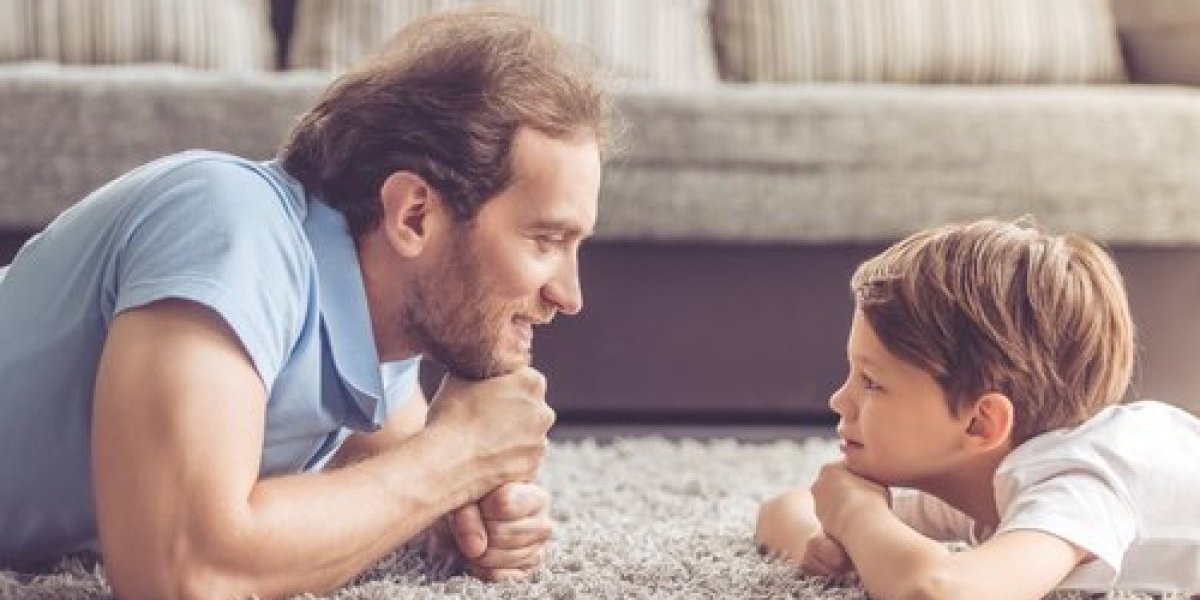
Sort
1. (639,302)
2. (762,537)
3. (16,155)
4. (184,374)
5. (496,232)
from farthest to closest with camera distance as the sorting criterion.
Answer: (639,302)
(16,155)
(762,537)
(496,232)
(184,374)

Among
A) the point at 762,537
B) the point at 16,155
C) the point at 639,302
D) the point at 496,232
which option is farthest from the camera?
the point at 639,302

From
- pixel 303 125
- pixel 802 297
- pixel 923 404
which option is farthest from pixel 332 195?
pixel 802 297

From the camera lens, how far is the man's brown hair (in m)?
A: 1.24

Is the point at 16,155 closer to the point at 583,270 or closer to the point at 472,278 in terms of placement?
the point at 583,270

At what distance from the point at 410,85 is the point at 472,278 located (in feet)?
0.51

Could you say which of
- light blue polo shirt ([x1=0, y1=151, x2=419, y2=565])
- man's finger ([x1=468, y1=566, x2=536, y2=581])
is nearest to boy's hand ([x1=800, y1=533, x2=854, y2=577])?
man's finger ([x1=468, y1=566, x2=536, y2=581])

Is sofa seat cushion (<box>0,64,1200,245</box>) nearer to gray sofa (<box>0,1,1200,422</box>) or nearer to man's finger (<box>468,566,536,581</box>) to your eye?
gray sofa (<box>0,1,1200,422</box>)

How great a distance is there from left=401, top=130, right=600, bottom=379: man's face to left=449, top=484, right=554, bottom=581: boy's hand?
101 millimetres

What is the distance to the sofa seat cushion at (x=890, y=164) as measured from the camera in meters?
2.05

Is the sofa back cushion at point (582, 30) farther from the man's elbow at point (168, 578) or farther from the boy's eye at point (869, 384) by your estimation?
the man's elbow at point (168, 578)

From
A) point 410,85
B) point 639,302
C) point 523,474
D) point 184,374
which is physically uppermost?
point 410,85

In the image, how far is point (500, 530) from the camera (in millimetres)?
1277

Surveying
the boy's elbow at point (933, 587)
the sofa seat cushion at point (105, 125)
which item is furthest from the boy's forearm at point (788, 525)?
the sofa seat cushion at point (105, 125)

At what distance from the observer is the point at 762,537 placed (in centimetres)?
144
